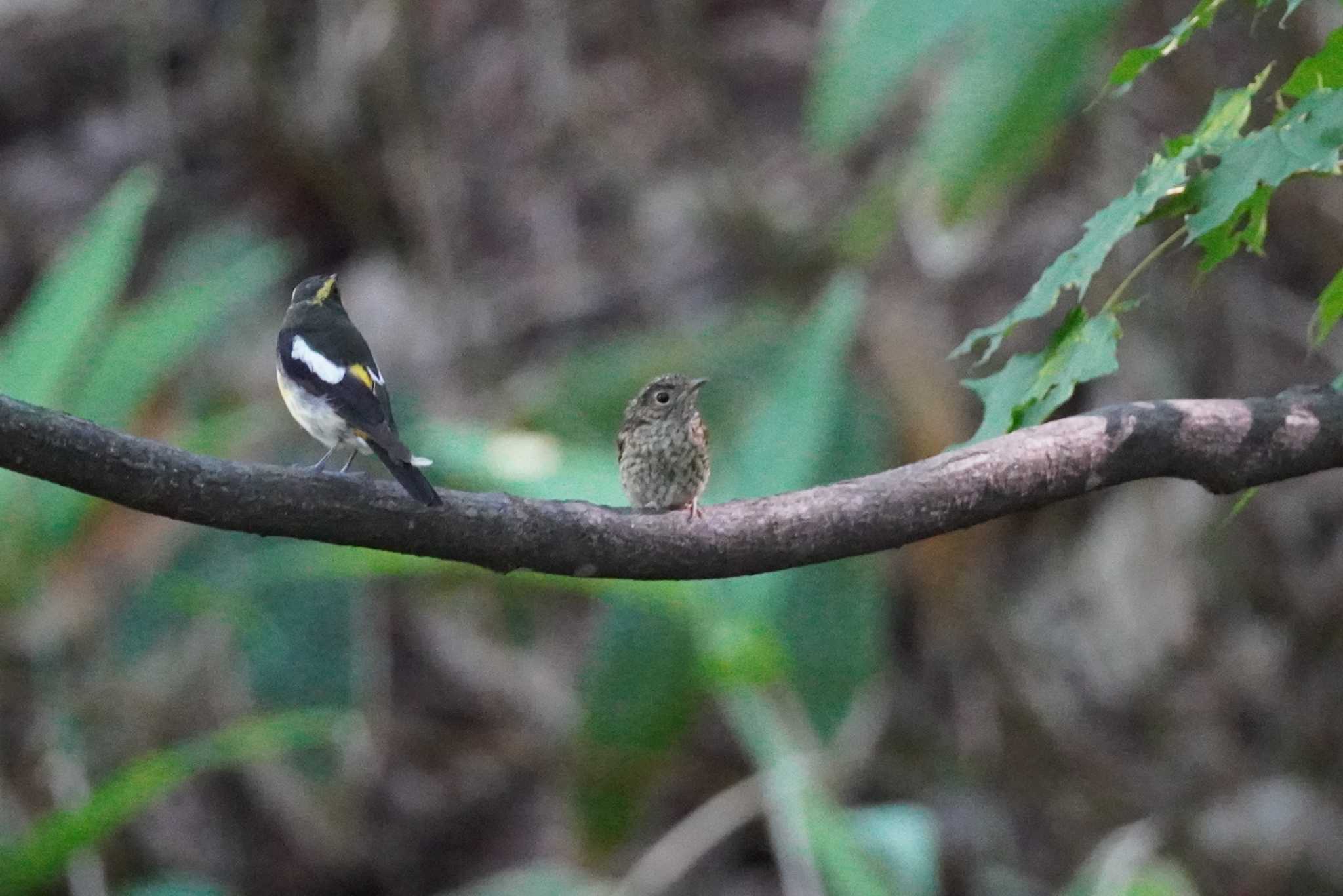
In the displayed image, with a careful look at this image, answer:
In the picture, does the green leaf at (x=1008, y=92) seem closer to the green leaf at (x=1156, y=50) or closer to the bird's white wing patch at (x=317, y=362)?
the green leaf at (x=1156, y=50)

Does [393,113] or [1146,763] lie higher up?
[393,113]

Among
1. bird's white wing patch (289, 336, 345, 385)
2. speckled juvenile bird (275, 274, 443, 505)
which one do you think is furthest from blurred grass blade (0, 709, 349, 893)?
A: bird's white wing patch (289, 336, 345, 385)

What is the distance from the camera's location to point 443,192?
859cm

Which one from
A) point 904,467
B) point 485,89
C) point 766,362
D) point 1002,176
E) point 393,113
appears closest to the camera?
point 904,467

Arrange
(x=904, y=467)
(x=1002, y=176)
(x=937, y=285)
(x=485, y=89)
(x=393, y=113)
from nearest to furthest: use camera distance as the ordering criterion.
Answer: (x=904, y=467), (x=1002, y=176), (x=937, y=285), (x=393, y=113), (x=485, y=89)

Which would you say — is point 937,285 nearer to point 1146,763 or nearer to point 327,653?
point 1146,763

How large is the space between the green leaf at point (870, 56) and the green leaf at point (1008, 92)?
115 mm

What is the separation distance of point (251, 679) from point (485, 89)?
3782mm

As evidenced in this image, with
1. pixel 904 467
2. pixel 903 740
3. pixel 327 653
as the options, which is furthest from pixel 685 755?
pixel 904 467

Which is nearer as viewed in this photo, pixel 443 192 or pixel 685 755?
pixel 685 755

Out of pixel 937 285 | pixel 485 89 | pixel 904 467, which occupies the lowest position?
pixel 904 467

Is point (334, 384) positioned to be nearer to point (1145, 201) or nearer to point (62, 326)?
point (1145, 201)

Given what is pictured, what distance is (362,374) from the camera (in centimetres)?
249

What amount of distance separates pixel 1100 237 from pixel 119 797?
3112 mm
